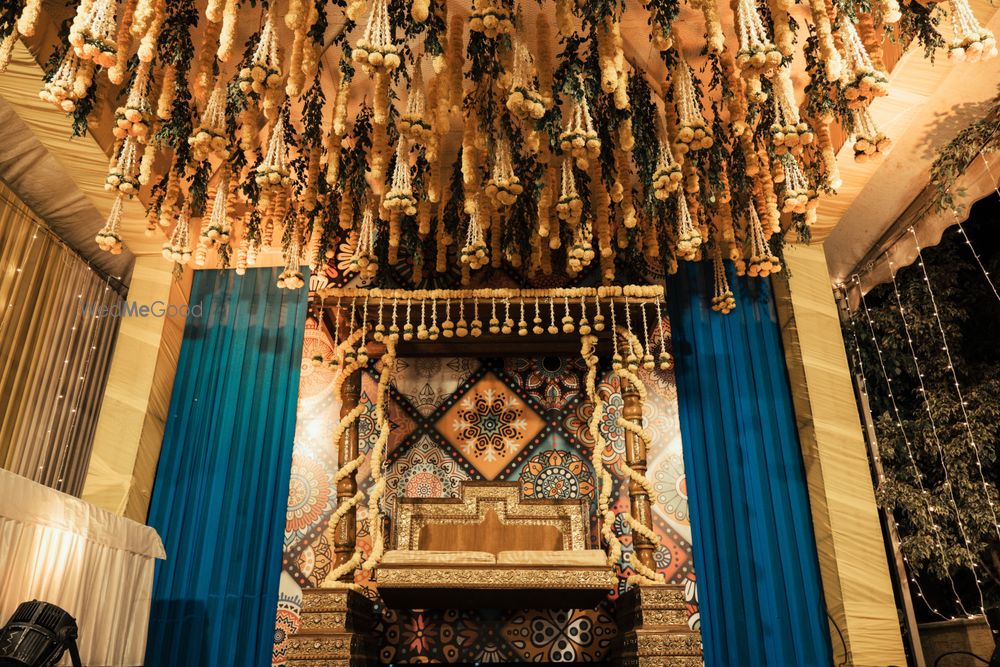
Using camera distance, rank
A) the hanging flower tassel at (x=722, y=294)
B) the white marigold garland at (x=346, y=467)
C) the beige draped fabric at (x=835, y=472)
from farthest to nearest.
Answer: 1. the hanging flower tassel at (x=722, y=294)
2. the beige draped fabric at (x=835, y=472)
3. the white marigold garland at (x=346, y=467)

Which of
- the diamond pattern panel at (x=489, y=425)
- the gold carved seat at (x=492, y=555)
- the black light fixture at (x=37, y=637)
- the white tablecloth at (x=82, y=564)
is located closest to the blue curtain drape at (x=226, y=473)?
the white tablecloth at (x=82, y=564)

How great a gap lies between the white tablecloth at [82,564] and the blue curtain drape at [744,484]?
365cm

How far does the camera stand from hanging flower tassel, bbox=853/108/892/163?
336cm

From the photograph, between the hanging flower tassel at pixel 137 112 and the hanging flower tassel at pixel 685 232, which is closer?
the hanging flower tassel at pixel 137 112

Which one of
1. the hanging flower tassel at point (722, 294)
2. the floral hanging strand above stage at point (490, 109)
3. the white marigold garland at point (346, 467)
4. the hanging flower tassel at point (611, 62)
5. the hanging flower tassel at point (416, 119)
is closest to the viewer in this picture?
the floral hanging strand above stage at point (490, 109)

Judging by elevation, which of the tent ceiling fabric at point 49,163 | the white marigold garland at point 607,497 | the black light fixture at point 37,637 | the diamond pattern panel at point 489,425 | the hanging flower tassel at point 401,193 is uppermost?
the tent ceiling fabric at point 49,163

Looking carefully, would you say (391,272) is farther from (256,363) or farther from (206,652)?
(206,652)

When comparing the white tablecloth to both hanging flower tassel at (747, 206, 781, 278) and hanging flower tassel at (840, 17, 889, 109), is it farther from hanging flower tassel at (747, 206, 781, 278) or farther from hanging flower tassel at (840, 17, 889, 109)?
hanging flower tassel at (747, 206, 781, 278)

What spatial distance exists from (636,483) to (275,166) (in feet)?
9.86

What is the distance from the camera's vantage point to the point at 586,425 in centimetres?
570

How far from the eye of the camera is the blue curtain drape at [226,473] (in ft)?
16.5

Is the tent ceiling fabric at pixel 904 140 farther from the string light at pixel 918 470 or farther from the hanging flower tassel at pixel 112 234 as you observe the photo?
the hanging flower tassel at pixel 112 234

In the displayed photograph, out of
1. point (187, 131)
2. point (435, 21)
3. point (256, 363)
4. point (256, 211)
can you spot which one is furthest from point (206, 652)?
point (435, 21)

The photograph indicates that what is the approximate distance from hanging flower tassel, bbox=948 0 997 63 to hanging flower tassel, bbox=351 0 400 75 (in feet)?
7.27
